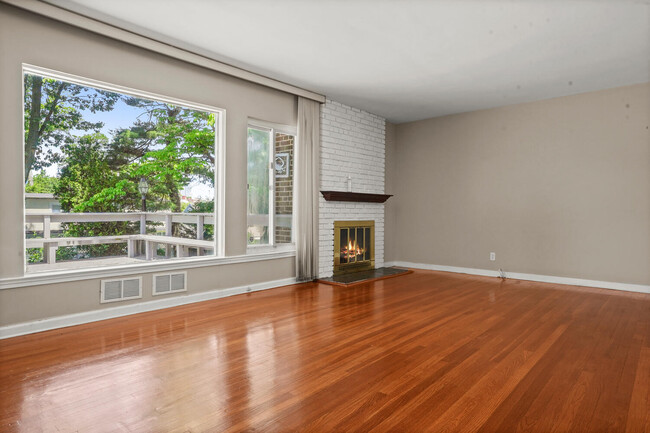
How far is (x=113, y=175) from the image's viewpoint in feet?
13.1

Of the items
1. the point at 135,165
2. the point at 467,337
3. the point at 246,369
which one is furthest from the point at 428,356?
the point at 135,165

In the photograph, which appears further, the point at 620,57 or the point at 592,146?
the point at 592,146

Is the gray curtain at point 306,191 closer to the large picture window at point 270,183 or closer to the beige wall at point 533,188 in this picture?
the large picture window at point 270,183

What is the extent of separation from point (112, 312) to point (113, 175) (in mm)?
1400

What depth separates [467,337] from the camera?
3016 mm

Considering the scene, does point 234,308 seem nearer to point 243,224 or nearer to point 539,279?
point 243,224

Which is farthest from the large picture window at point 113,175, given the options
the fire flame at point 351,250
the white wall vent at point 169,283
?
the fire flame at point 351,250

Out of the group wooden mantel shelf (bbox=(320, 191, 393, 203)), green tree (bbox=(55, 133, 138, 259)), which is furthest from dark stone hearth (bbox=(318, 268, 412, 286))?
green tree (bbox=(55, 133, 138, 259))

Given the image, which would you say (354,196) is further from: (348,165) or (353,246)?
(353,246)

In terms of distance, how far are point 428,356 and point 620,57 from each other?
3.79 metres

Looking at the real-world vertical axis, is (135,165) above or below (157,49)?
below

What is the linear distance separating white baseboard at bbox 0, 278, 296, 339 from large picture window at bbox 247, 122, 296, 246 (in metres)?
0.68

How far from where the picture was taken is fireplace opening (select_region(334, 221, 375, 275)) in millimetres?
5926

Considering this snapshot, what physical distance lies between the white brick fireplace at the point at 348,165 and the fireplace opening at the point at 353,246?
10cm
